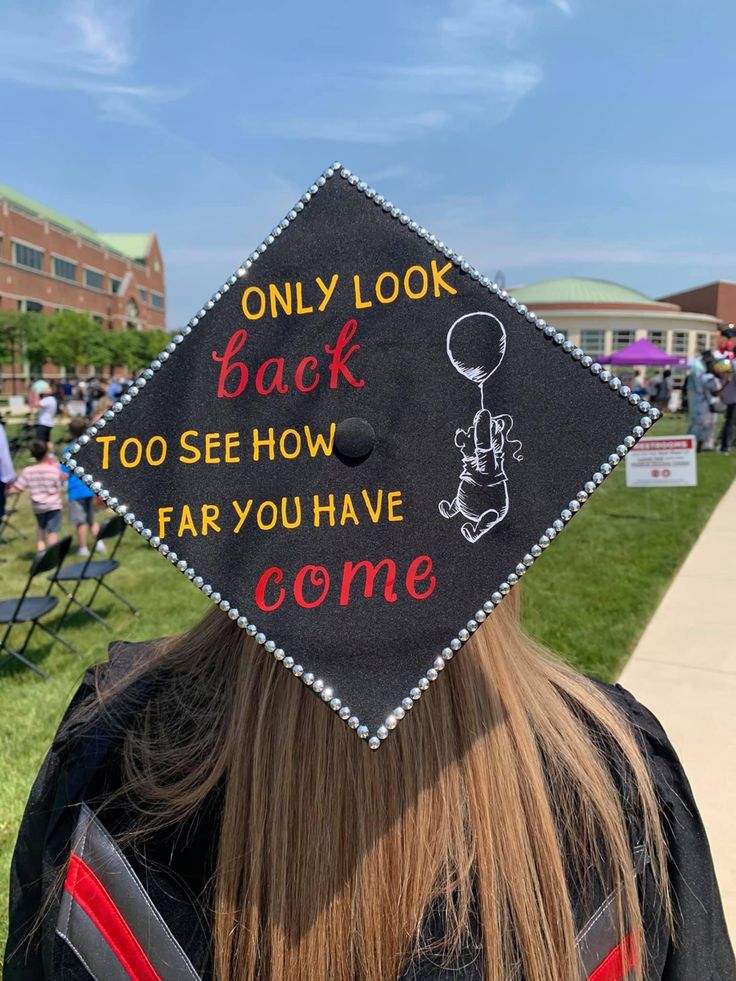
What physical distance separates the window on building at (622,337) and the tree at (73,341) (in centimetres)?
4404

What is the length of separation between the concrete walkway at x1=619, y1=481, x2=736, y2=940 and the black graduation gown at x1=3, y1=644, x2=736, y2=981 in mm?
1645

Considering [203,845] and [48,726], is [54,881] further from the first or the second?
[48,726]

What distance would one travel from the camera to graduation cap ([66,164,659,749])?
1028 mm

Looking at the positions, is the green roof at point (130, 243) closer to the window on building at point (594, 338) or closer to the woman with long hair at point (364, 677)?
the window on building at point (594, 338)

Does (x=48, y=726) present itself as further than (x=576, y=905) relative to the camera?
Yes

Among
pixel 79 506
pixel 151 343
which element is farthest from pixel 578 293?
pixel 79 506

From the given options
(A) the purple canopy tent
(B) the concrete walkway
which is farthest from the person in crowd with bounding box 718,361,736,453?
(A) the purple canopy tent

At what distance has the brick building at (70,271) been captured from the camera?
5044 cm

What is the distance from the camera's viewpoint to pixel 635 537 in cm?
763

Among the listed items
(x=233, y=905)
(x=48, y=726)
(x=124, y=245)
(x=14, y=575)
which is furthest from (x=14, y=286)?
(x=233, y=905)

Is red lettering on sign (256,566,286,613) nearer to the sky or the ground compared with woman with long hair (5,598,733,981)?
nearer to the sky

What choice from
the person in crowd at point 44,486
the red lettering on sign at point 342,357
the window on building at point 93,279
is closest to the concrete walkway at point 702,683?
the red lettering on sign at point 342,357

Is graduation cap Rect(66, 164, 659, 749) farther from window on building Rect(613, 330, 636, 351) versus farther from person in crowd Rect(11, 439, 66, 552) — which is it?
window on building Rect(613, 330, 636, 351)

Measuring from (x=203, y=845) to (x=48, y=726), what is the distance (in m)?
3.47
